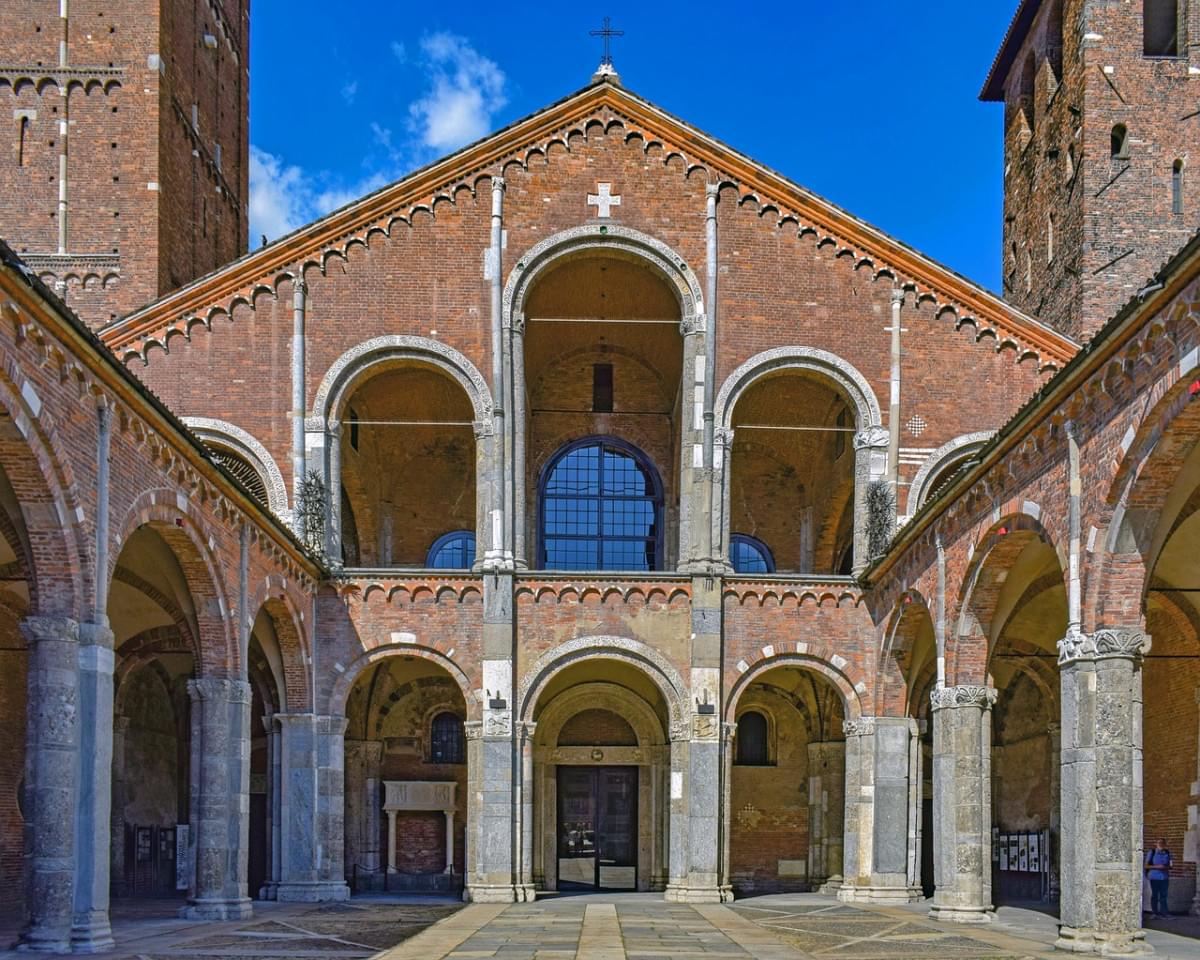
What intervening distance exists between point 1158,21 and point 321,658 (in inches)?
885

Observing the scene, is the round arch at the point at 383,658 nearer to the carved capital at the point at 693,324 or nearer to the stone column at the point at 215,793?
the stone column at the point at 215,793

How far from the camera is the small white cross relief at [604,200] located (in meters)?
28.2

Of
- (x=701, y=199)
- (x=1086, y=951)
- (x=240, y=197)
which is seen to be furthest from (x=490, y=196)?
(x=1086, y=951)

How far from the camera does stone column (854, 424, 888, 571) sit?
88.3ft

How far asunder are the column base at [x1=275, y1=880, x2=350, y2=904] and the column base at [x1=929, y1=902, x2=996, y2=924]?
1063 centimetres

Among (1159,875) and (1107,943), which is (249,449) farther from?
(1107,943)

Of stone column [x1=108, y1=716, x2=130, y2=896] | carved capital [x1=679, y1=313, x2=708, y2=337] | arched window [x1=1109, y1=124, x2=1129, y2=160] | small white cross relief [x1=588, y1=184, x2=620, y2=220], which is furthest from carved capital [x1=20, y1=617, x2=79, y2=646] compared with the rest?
arched window [x1=1109, y1=124, x2=1129, y2=160]

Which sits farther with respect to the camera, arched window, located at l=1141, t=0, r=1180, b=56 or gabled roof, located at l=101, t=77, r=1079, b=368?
arched window, located at l=1141, t=0, r=1180, b=56

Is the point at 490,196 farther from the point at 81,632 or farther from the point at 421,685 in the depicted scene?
the point at 81,632

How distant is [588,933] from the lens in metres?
19.4

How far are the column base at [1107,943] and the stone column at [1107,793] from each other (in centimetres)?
1

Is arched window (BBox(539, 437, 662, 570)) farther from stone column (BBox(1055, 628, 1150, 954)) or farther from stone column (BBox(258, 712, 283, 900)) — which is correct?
stone column (BBox(1055, 628, 1150, 954))

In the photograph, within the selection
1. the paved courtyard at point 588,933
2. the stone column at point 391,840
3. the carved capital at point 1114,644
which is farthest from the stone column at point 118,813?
the carved capital at point 1114,644

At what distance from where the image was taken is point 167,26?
3284 centimetres
